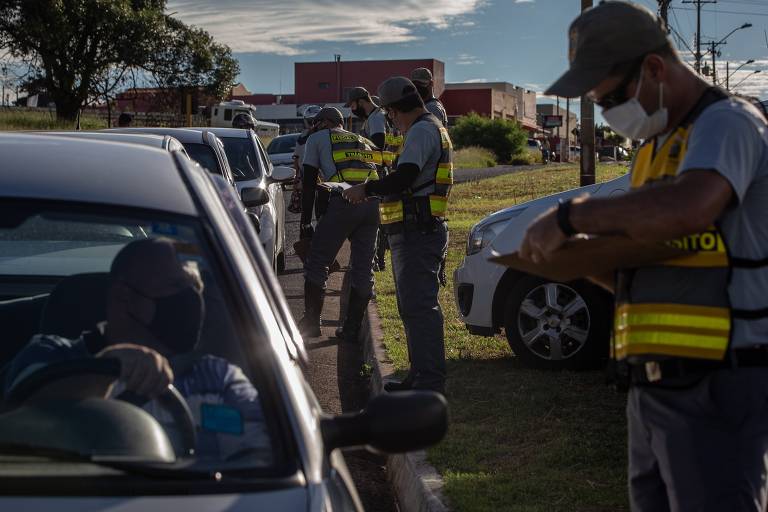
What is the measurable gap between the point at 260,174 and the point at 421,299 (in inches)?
218

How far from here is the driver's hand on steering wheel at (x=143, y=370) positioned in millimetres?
2732

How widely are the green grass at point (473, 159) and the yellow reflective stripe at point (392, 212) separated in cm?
5134

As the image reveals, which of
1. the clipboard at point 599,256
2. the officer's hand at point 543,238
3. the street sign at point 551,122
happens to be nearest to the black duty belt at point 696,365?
the clipboard at point 599,256

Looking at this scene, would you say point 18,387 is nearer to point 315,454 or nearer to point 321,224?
point 315,454

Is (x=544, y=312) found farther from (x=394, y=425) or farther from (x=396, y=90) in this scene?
(x=394, y=425)

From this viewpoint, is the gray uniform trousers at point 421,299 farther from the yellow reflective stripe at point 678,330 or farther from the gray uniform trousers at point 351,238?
the yellow reflective stripe at point 678,330

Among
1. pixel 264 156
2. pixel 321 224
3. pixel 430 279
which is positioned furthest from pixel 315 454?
pixel 264 156

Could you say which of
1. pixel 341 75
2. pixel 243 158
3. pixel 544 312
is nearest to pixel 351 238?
pixel 544 312

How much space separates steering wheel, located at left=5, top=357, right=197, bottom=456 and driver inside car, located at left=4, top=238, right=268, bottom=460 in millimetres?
14

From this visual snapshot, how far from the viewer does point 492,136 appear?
74625 millimetres

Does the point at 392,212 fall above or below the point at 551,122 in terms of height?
below

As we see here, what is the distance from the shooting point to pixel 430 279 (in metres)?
6.70

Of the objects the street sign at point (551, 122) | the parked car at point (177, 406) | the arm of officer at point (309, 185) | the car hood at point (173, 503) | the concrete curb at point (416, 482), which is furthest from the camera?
the street sign at point (551, 122)

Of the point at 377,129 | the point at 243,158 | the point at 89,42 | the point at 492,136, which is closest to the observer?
the point at 377,129
